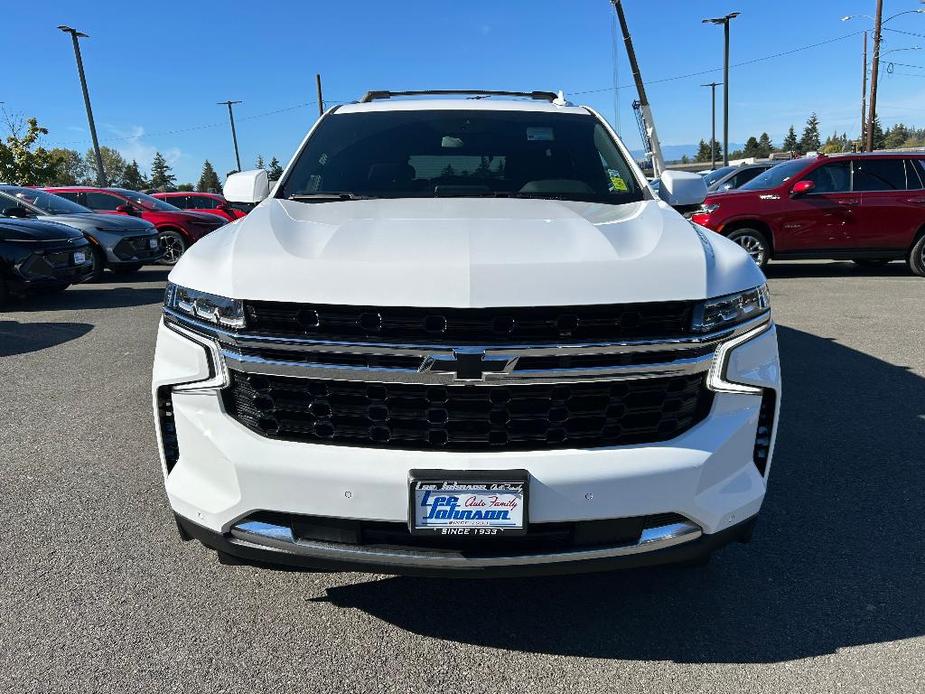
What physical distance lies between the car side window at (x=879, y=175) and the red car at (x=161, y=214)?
1070 centimetres

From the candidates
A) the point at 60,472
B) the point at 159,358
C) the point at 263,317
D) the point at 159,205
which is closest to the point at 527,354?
the point at 263,317

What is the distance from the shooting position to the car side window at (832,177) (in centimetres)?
1039

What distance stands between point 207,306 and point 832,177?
1059 centimetres

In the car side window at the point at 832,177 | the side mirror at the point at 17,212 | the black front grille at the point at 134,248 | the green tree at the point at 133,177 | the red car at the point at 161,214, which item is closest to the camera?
the side mirror at the point at 17,212

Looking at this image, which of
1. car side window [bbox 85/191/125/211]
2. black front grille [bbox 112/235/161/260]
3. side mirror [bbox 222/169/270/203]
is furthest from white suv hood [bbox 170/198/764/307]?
car side window [bbox 85/191/125/211]

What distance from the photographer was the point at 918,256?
10727mm

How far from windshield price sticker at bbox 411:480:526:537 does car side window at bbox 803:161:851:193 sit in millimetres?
10148

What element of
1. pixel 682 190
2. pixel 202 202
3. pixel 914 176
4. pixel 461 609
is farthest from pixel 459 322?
pixel 202 202

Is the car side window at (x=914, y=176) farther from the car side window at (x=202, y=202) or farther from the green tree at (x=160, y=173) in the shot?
the green tree at (x=160, y=173)

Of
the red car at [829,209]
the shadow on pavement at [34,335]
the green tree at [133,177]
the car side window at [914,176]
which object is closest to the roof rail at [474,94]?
the shadow on pavement at [34,335]

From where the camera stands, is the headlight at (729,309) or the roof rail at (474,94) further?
the roof rail at (474,94)

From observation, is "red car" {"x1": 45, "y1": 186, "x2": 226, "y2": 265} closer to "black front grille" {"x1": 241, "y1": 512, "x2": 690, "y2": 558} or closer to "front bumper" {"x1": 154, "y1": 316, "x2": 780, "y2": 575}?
"front bumper" {"x1": 154, "y1": 316, "x2": 780, "y2": 575}

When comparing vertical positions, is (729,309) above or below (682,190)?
below

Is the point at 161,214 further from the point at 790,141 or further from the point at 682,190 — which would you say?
the point at 790,141
